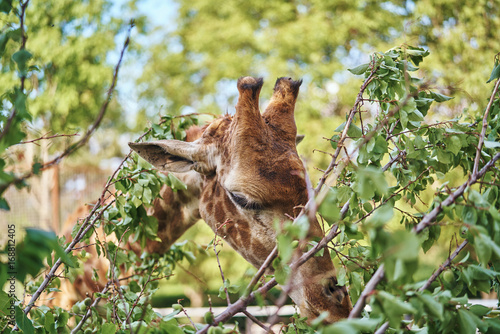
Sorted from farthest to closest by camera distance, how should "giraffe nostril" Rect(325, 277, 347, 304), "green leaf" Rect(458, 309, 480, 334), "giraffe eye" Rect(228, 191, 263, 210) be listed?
"giraffe eye" Rect(228, 191, 263, 210), "giraffe nostril" Rect(325, 277, 347, 304), "green leaf" Rect(458, 309, 480, 334)

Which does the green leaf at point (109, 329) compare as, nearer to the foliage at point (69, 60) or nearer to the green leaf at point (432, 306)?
the green leaf at point (432, 306)

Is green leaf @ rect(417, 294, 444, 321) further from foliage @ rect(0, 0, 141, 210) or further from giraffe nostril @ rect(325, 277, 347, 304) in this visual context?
foliage @ rect(0, 0, 141, 210)

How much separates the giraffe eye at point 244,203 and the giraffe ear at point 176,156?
1.27ft

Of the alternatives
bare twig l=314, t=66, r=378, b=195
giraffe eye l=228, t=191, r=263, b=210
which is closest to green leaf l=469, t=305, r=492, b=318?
bare twig l=314, t=66, r=378, b=195

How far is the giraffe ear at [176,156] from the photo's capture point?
9.97ft

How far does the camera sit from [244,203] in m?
2.91

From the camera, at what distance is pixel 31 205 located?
1117cm

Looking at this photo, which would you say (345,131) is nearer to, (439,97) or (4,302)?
(439,97)

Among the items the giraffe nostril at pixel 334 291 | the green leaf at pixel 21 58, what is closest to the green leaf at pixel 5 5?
the green leaf at pixel 21 58

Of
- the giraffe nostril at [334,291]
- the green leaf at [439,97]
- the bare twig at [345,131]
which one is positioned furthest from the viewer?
the giraffe nostril at [334,291]

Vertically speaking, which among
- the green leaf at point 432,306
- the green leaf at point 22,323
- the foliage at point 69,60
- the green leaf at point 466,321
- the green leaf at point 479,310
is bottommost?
the green leaf at point 479,310

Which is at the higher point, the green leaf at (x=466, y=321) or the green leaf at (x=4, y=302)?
the green leaf at (x=4, y=302)

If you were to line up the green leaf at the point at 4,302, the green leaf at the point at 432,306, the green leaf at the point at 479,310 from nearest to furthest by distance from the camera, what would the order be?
the green leaf at the point at 432,306
the green leaf at the point at 479,310
the green leaf at the point at 4,302

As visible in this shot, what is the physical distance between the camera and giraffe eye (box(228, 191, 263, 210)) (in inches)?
112
